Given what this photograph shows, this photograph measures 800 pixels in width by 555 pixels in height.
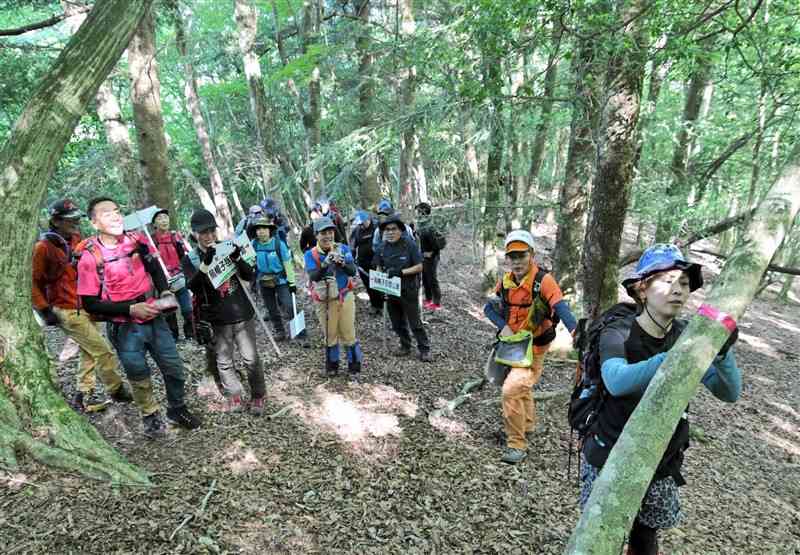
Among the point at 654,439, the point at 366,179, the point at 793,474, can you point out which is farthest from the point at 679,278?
the point at 366,179

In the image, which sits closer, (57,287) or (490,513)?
(490,513)

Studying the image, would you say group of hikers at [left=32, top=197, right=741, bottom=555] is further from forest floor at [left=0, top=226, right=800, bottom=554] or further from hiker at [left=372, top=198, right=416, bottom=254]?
hiker at [left=372, top=198, right=416, bottom=254]

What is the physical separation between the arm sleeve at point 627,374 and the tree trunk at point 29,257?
3.43 m

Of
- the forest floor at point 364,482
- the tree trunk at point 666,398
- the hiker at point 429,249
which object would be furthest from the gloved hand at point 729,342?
the hiker at point 429,249

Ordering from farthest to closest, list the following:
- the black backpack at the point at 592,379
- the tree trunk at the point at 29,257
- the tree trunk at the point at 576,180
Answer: the tree trunk at the point at 576,180
the tree trunk at the point at 29,257
the black backpack at the point at 592,379

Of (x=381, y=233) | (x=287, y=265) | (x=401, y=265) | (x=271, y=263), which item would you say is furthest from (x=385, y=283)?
(x=271, y=263)

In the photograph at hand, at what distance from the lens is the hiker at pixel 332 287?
21.5 feet

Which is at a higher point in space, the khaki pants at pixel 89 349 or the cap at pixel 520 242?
the cap at pixel 520 242

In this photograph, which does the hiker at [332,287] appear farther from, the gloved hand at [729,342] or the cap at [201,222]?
the gloved hand at [729,342]

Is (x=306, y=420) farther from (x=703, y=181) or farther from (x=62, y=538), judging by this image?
(x=703, y=181)

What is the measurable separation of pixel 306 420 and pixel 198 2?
24.1 meters

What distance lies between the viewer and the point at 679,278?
245 cm

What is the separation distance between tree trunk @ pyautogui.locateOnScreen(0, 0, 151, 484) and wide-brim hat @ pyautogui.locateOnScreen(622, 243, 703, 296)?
3.82 metres

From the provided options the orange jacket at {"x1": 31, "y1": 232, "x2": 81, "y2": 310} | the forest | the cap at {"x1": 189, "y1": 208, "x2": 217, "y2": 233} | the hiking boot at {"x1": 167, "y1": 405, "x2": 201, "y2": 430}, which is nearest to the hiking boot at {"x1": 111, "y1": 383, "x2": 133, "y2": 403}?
the forest
